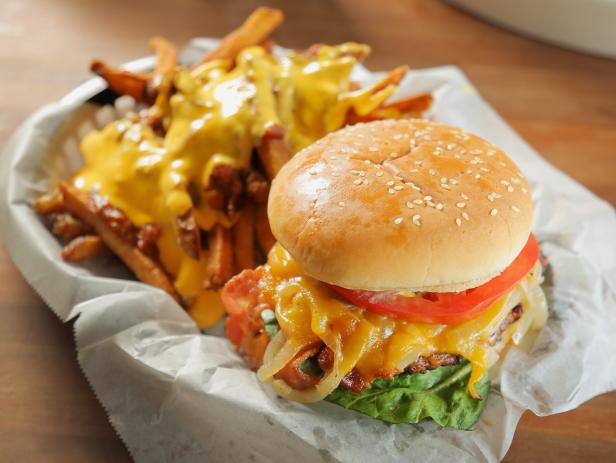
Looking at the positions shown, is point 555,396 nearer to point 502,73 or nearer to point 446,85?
point 446,85

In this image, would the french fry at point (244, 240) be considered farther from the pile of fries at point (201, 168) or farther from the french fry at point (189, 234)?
the french fry at point (189, 234)

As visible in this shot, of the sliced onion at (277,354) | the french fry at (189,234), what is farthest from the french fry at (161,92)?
the sliced onion at (277,354)

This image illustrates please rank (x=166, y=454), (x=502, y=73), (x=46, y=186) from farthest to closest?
(x=502, y=73) → (x=46, y=186) → (x=166, y=454)

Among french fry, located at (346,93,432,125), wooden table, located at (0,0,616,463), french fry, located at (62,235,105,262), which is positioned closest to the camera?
wooden table, located at (0,0,616,463)

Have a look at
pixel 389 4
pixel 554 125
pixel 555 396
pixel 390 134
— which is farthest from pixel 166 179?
pixel 389 4

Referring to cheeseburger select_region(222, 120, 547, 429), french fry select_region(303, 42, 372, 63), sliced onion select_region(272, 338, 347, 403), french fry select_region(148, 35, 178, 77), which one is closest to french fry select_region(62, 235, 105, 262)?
cheeseburger select_region(222, 120, 547, 429)

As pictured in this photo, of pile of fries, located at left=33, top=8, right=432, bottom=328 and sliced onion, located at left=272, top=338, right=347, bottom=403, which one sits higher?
pile of fries, located at left=33, top=8, right=432, bottom=328

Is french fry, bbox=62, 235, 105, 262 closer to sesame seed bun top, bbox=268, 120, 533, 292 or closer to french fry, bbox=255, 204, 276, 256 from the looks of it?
french fry, bbox=255, 204, 276, 256
